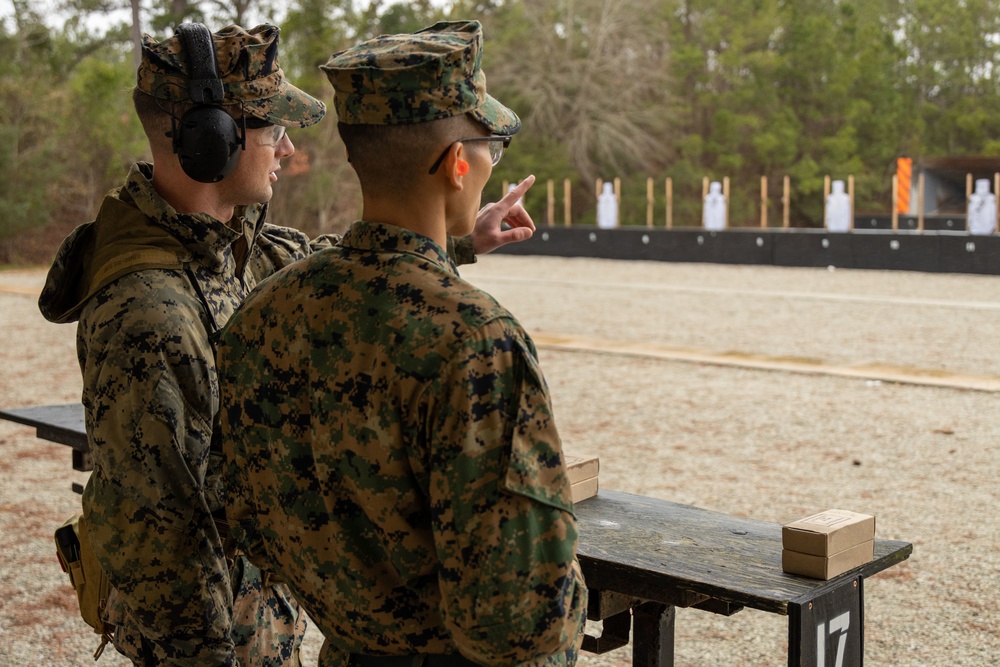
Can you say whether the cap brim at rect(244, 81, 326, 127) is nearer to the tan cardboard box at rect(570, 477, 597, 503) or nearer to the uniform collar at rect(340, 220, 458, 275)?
the uniform collar at rect(340, 220, 458, 275)

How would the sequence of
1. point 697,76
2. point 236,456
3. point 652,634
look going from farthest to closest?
1. point 697,76
2. point 652,634
3. point 236,456

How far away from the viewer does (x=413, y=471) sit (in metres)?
1.32

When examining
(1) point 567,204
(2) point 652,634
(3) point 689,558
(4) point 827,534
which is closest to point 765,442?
(2) point 652,634

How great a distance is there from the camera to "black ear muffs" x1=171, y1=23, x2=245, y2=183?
1958 millimetres

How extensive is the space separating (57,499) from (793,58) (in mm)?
34888

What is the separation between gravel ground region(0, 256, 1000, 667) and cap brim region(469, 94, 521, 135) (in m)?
2.26

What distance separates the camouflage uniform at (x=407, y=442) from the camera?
1.26 meters

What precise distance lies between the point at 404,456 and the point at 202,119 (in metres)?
0.91

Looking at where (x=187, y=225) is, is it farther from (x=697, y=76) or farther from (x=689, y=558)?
(x=697, y=76)

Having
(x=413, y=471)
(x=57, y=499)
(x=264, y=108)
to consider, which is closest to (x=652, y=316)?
(x=57, y=499)

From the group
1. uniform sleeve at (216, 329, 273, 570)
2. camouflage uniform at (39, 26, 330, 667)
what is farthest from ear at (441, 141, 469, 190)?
camouflage uniform at (39, 26, 330, 667)

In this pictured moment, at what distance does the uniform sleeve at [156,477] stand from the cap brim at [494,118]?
0.74 metres

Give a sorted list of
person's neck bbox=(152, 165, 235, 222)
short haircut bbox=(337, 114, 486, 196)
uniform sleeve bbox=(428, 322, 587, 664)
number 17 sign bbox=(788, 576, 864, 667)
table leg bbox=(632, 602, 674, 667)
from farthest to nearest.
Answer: table leg bbox=(632, 602, 674, 667) < person's neck bbox=(152, 165, 235, 222) < number 17 sign bbox=(788, 576, 864, 667) < short haircut bbox=(337, 114, 486, 196) < uniform sleeve bbox=(428, 322, 587, 664)

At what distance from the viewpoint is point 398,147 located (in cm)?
136
